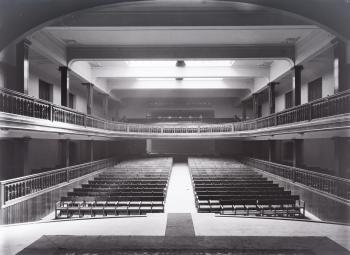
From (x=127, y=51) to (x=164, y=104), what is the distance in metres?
15.9

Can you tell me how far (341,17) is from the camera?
581cm

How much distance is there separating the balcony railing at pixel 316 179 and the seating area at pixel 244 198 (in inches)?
43.5

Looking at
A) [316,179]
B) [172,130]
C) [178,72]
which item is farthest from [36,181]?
[172,130]

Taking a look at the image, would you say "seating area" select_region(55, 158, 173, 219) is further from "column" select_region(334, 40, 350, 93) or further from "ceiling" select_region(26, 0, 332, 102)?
"column" select_region(334, 40, 350, 93)

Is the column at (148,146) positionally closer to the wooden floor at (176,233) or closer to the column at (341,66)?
the column at (341,66)

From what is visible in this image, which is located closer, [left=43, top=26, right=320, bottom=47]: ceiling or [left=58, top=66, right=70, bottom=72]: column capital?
[left=43, top=26, right=320, bottom=47]: ceiling

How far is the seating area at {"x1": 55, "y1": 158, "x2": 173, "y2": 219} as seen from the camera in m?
10.7

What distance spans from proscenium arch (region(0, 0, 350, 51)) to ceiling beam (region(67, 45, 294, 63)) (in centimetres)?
949

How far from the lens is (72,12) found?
19.6 feet

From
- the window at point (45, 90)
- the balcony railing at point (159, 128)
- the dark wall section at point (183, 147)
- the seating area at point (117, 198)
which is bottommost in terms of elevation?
the seating area at point (117, 198)

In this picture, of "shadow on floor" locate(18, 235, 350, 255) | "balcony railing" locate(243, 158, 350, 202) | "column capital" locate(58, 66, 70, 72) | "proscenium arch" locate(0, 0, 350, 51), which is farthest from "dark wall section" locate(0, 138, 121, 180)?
"balcony railing" locate(243, 158, 350, 202)

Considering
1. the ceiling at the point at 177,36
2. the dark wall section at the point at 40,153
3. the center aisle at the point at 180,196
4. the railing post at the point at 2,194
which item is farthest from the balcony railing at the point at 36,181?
the ceiling at the point at 177,36

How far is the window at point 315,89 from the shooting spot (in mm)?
18562

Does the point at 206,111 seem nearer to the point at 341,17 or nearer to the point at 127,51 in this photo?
the point at 127,51
